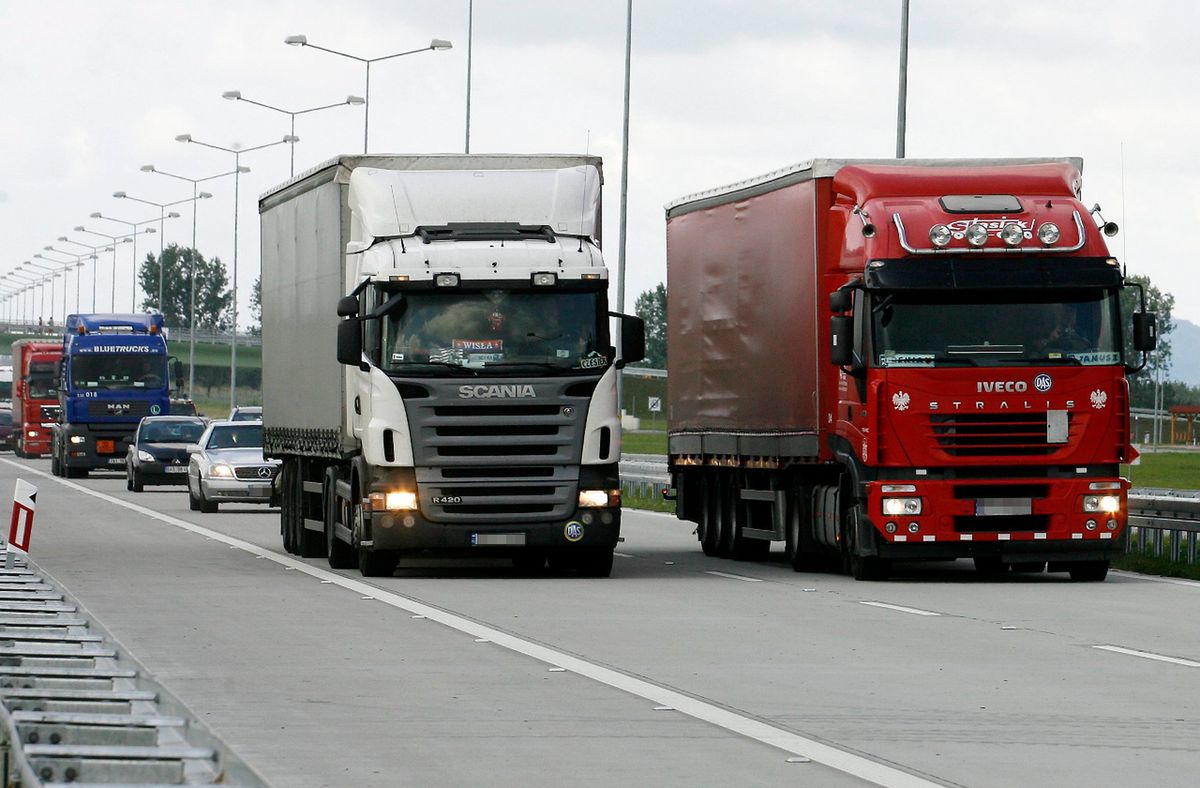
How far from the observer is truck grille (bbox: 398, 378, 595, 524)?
848 inches

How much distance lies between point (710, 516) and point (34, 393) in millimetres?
50932

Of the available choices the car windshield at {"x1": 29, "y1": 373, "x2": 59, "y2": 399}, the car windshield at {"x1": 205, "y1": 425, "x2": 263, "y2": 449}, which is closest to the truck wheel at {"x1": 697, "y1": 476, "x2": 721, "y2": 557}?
the car windshield at {"x1": 205, "y1": 425, "x2": 263, "y2": 449}

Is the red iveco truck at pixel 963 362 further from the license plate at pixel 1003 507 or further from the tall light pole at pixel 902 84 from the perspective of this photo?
the tall light pole at pixel 902 84

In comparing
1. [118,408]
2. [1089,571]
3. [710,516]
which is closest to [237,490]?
[710,516]

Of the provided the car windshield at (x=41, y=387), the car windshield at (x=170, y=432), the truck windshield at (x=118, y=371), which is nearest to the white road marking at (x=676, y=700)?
the car windshield at (x=170, y=432)

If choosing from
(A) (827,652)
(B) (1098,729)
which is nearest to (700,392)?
(A) (827,652)

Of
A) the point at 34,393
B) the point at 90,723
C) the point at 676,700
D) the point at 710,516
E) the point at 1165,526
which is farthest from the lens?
the point at 34,393

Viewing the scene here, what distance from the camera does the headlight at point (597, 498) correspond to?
2197 centimetres

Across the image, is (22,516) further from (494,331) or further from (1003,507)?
(1003,507)

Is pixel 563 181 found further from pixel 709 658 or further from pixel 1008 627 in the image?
pixel 709 658

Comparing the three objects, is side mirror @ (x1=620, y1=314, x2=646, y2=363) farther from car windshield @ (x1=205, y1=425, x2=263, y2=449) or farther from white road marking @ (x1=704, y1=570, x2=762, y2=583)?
car windshield @ (x1=205, y1=425, x2=263, y2=449)

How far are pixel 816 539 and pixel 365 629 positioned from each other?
765 cm

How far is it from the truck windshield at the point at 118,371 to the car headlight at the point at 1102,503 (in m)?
37.8

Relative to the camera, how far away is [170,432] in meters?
49.7
